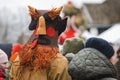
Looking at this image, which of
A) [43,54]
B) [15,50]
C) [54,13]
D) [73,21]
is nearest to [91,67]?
[43,54]

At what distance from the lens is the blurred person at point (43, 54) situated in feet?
15.8

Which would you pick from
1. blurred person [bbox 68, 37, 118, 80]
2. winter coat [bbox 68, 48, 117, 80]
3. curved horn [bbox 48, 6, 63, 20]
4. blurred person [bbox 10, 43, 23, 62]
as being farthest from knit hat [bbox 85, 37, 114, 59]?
blurred person [bbox 10, 43, 23, 62]

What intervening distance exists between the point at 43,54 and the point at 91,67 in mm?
473

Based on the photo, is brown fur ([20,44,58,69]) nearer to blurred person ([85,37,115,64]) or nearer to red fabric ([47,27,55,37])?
red fabric ([47,27,55,37])

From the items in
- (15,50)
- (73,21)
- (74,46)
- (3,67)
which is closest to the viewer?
(3,67)

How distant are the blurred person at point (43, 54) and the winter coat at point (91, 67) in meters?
0.09

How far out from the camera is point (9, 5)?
59.4 ft

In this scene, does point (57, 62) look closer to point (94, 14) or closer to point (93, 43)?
point (93, 43)

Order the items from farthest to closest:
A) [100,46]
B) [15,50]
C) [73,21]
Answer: [73,21]
[15,50]
[100,46]

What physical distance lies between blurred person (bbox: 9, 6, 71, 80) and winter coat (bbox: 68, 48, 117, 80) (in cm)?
9

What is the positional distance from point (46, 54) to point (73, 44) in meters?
0.92

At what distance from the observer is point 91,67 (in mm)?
4797

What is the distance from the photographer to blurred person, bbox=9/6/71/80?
4.82 meters

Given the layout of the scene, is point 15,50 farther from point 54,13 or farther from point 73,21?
point 73,21
